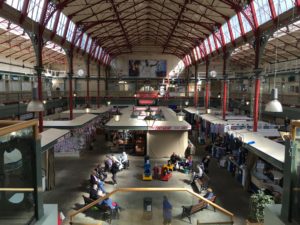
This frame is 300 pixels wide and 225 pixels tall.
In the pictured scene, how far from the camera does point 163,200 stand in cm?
868

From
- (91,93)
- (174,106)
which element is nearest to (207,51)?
(174,106)

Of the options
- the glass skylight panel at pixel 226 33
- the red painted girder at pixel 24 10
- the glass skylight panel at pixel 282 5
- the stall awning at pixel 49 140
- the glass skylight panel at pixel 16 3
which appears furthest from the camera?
the glass skylight panel at pixel 226 33

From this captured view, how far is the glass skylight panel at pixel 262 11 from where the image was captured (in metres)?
14.9

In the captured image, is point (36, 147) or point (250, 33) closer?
point (36, 147)

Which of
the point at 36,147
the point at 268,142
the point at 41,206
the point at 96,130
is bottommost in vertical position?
the point at 96,130

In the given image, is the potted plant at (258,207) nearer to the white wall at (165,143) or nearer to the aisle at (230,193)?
the aisle at (230,193)

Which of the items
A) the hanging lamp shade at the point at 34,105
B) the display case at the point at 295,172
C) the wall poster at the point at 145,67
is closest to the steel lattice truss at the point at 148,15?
the hanging lamp shade at the point at 34,105

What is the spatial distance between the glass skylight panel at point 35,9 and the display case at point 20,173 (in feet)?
44.9

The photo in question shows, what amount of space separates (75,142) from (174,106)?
2191 centimetres

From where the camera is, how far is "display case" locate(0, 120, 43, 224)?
7.88ft

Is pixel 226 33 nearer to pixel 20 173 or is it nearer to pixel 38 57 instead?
pixel 38 57

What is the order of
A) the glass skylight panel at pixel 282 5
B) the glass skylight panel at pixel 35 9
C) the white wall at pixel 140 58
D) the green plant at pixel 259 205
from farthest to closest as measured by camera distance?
the white wall at pixel 140 58, the glass skylight panel at pixel 35 9, the glass skylight panel at pixel 282 5, the green plant at pixel 259 205

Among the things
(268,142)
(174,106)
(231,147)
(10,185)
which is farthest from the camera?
(174,106)

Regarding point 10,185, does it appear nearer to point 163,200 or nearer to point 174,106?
point 163,200
